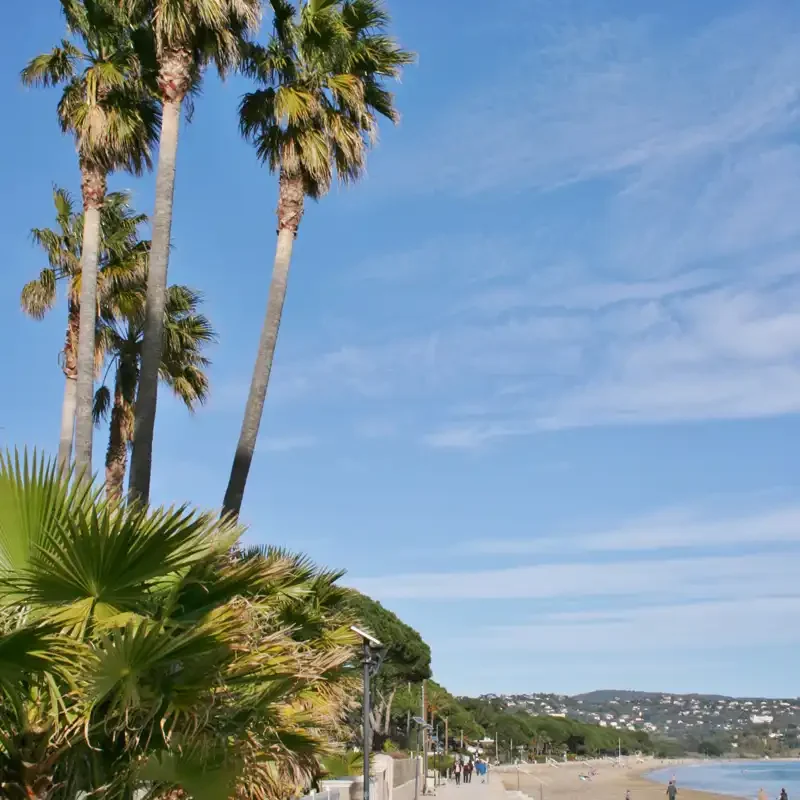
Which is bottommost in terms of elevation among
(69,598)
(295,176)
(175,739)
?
(175,739)

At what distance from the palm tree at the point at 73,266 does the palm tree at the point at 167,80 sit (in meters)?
4.93

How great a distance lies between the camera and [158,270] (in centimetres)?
1289

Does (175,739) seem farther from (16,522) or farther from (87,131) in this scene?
(87,131)

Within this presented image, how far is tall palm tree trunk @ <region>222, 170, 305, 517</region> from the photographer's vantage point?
13.8 meters

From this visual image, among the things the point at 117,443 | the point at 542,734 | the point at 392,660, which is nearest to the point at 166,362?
the point at 117,443

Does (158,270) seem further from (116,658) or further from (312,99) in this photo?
(116,658)

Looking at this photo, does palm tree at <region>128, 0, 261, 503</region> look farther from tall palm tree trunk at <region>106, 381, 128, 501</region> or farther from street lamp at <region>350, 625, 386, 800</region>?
tall palm tree trunk at <region>106, 381, 128, 501</region>

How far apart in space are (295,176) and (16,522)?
10424 millimetres

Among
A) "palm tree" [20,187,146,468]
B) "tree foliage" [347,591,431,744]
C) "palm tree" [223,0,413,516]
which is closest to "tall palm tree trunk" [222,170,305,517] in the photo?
"palm tree" [223,0,413,516]

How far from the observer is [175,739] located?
18.2 feet

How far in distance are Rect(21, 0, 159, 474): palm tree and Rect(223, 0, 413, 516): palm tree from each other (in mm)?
1609

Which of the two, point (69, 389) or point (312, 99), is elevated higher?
point (312, 99)

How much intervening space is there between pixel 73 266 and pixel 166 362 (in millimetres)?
2705

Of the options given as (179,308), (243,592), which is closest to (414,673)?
(179,308)
